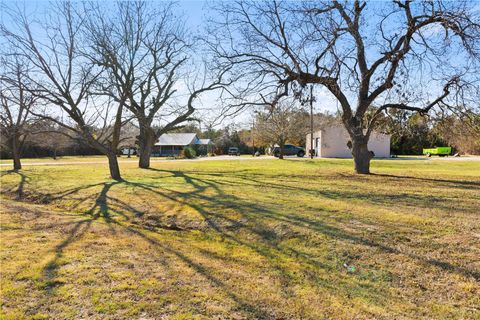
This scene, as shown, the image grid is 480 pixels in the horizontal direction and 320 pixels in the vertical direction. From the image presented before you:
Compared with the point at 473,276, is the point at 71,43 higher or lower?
higher

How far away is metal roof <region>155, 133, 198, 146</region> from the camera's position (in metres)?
61.9

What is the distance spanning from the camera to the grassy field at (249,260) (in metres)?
3.62

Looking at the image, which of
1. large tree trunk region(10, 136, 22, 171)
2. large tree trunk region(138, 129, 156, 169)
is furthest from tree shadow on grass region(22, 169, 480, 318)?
large tree trunk region(10, 136, 22, 171)

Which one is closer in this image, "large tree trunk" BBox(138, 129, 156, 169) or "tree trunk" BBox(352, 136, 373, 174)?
"tree trunk" BBox(352, 136, 373, 174)

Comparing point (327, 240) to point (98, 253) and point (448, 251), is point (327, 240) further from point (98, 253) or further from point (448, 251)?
point (98, 253)

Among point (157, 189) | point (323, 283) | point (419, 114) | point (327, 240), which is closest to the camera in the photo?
point (323, 283)

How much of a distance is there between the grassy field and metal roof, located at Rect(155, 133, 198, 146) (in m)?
52.9

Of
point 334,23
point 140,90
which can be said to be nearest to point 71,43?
point 140,90

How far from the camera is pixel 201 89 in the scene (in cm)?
2122

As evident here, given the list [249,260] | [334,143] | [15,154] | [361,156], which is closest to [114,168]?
[361,156]

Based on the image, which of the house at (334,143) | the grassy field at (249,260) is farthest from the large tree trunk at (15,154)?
the house at (334,143)

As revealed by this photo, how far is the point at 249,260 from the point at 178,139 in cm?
5928

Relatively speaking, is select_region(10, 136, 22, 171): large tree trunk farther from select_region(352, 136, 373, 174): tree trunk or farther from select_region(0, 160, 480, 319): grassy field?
select_region(352, 136, 373, 174): tree trunk

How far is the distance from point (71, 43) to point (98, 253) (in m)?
13.5
